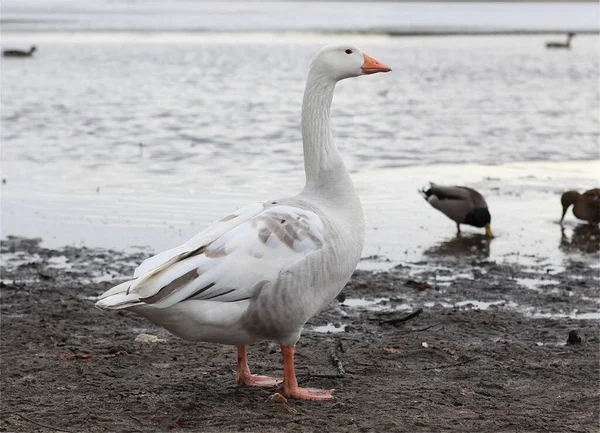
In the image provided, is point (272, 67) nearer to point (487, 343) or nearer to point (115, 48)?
point (115, 48)

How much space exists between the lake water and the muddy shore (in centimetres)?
129

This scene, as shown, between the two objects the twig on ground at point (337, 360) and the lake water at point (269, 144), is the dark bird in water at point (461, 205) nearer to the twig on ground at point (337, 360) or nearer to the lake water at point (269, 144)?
the lake water at point (269, 144)

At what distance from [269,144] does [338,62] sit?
1061cm

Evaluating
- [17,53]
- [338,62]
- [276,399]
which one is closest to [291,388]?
[276,399]

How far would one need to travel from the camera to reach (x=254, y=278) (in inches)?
187

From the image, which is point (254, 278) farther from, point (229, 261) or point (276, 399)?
point (276, 399)

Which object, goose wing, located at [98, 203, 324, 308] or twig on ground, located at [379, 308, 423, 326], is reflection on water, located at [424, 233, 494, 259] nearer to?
twig on ground, located at [379, 308, 423, 326]

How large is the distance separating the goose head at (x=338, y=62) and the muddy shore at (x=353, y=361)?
1907 millimetres

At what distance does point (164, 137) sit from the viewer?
55.4 feet

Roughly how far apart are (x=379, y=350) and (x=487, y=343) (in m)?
0.86

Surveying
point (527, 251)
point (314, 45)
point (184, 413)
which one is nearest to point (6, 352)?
point (184, 413)

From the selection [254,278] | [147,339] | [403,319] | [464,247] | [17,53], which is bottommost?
[17,53]

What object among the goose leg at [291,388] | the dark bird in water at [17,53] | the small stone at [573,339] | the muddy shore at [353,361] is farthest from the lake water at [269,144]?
the goose leg at [291,388]

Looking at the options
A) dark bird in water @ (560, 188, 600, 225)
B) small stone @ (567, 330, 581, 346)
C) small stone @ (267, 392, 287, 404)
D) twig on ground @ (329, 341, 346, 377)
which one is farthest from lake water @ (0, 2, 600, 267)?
small stone @ (267, 392, 287, 404)
